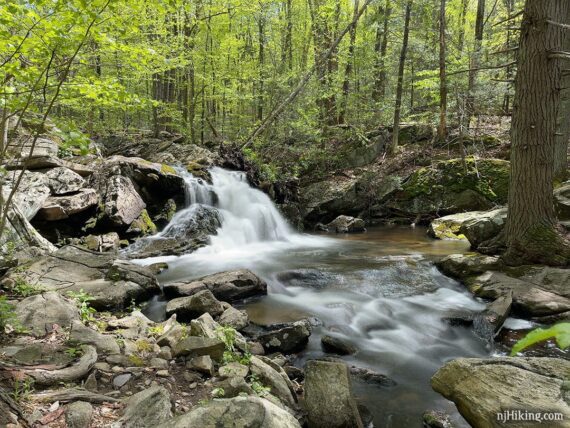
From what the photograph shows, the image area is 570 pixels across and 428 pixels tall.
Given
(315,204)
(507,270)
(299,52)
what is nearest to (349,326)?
(507,270)

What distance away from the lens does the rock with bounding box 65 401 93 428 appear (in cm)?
251

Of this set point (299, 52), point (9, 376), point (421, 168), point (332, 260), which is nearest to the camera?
point (9, 376)

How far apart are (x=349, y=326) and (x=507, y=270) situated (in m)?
3.16

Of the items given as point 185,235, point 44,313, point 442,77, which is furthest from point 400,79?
point 44,313

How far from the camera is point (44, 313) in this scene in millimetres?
4121

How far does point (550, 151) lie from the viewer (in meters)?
6.37

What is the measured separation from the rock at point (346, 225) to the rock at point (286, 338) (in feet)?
28.7

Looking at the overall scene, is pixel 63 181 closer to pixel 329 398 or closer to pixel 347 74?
pixel 329 398

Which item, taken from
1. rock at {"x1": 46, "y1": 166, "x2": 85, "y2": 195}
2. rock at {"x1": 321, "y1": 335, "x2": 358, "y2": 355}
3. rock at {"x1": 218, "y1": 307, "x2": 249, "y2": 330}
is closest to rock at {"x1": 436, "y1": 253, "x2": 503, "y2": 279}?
rock at {"x1": 321, "y1": 335, "x2": 358, "y2": 355}

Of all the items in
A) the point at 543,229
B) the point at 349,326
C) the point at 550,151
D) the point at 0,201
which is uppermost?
the point at 550,151

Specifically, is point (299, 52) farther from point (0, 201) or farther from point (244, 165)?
point (0, 201)

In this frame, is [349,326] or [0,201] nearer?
[0,201]

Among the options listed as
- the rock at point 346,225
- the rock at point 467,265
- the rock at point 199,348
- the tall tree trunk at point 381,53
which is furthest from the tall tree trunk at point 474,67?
the rock at point 199,348

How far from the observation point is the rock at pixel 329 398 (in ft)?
10.9
